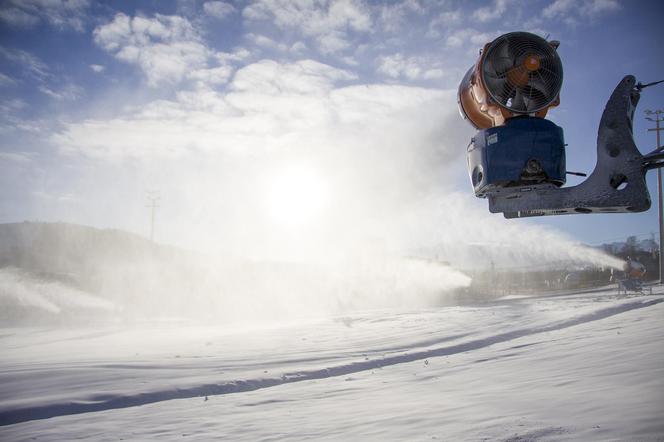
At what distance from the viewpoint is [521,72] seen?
3092 mm

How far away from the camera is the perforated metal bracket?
253cm

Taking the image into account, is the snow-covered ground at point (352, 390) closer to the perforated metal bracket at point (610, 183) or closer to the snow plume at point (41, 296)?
the perforated metal bracket at point (610, 183)

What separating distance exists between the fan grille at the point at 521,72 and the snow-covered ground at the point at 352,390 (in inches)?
104

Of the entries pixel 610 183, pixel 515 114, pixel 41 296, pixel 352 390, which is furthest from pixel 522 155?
pixel 41 296

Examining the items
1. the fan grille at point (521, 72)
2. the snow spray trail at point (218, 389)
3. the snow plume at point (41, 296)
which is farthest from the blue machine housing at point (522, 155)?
the snow plume at point (41, 296)

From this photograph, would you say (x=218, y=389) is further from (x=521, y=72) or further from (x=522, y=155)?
(x=521, y=72)

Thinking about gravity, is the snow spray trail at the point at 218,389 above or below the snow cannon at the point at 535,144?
below

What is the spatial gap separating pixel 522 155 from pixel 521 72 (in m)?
0.80

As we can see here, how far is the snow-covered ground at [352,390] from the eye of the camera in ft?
13.6

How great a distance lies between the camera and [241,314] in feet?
95.6

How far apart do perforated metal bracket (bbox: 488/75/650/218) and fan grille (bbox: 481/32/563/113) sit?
465 millimetres

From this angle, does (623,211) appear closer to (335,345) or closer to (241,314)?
(335,345)

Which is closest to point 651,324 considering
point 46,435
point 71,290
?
point 46,435

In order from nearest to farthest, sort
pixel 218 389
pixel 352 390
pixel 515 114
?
pixel 515 114 → pixel 352 390 → pixel 218 389
